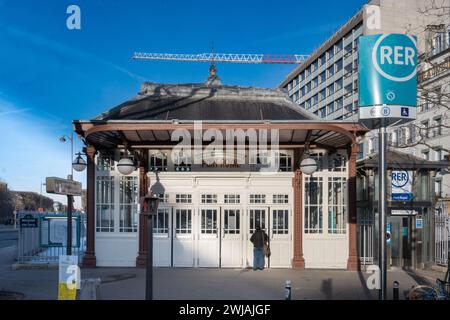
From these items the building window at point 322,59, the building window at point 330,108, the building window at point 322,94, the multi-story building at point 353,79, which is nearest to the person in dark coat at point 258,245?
the multi-story building at point 353,79

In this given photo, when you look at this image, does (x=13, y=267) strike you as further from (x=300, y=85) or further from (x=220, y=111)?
(x=300, y=85)

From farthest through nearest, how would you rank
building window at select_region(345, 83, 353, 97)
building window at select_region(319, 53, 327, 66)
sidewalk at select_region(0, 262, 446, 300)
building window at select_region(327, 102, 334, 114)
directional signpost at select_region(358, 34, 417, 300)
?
building window at select_region(319, 53, 327, 66)
building window at select_region(327, 102, 334, 114)
building window at select_region(345, 83, 353, 97)
sidewalk at select_region(0, 262, 446, 300)
directional signpost at select_region(358, 34, 417, 300)

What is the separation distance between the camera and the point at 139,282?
13.5 meters

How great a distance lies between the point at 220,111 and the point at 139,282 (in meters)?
6.61

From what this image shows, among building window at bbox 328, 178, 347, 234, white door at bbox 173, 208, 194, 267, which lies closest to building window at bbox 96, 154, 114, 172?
white door at bbox 173, 208, 194, 267

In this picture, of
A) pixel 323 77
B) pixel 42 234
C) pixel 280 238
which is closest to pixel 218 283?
pixel 280 238

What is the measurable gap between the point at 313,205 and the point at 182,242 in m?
4.63

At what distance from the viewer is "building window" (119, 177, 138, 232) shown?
16562mm

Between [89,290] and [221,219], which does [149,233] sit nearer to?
[89,290]

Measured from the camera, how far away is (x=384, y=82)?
8531 millimetres

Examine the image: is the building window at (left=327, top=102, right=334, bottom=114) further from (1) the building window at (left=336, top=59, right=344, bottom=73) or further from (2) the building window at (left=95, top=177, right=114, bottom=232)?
(2) the building window at (left=95, top=177, right=114, bottom=232)

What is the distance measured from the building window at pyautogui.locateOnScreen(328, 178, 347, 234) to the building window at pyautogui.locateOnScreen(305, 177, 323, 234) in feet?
1.06
